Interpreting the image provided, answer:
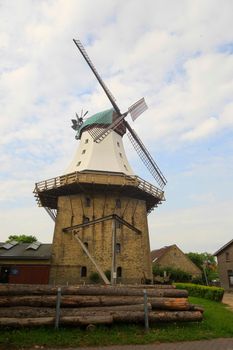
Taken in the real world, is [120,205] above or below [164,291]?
above

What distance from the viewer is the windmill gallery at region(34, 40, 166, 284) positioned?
2386 centimetres

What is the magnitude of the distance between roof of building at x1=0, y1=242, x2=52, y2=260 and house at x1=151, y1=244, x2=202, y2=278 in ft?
61.9

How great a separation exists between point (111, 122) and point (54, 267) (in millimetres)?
15878

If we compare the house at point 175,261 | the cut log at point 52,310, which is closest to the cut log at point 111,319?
the cut log at point 52,310

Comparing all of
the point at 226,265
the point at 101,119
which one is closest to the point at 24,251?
the point at 101,119

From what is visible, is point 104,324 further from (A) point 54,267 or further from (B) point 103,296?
(A) point 54,267

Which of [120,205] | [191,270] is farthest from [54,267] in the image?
[191,270]

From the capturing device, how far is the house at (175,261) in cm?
4044

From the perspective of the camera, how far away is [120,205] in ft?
87.9

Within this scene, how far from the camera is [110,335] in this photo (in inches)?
359

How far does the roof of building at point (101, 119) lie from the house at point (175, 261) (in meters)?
20.6

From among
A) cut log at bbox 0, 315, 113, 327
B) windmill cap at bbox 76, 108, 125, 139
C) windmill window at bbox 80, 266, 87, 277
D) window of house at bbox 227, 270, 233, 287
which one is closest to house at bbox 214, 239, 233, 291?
window of house at bbox 227, 270, 233, 287

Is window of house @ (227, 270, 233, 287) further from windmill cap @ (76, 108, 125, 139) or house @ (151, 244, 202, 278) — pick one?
windmill cap @ (76, 108, 125, 139)

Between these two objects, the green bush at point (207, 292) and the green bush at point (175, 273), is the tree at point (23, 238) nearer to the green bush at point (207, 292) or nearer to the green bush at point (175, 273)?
the green bush at point (175, 273)
